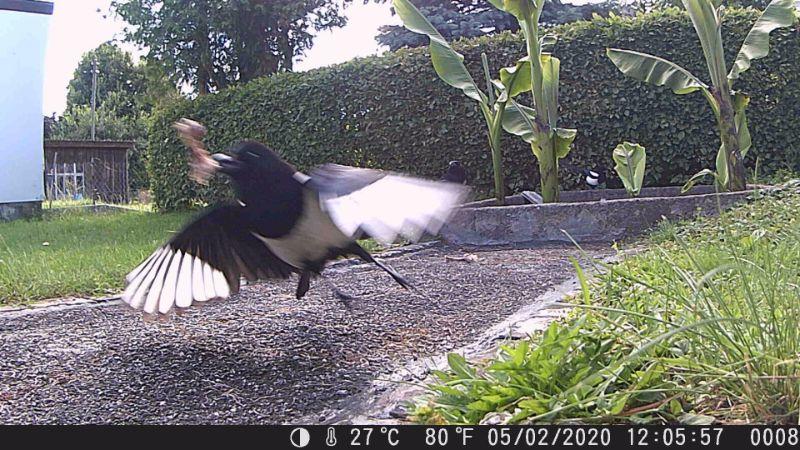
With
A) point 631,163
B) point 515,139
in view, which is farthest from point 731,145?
point 515,139

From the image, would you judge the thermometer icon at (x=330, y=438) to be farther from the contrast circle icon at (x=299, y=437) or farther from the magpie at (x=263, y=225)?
the magpie at (x=263, y=225)

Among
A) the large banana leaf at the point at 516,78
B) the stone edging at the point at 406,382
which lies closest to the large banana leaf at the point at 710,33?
the large banana leaf at the point at 516,78

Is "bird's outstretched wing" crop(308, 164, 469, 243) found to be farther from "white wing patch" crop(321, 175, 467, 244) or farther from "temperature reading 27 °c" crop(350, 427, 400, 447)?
"temperature reading 27 °c" crop(350, 427, 400, 447)

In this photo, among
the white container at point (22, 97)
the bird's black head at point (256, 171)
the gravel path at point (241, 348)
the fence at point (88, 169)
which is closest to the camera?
the gravel path at point (241, 348)

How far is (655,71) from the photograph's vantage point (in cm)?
596

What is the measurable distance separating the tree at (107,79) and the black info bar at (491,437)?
38185 millimetres

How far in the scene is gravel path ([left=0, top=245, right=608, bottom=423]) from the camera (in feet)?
7.01

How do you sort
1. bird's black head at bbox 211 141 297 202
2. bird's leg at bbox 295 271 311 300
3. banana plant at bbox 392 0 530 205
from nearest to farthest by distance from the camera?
bird's black head at bbox 211 141 297 202, bird's leg at bbox 295 271 311 300, banana plant at bbox 392 0 530 205

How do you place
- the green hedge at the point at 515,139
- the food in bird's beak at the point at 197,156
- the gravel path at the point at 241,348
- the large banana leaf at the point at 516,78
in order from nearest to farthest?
the gravel path at the point at 241,348 → the food in bird's beak at the point at 197,156 → the large banana leaf at the point at 516,78 → the green hedge at the point at 515,139

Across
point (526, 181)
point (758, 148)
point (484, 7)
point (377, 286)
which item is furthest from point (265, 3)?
point (377, 286)

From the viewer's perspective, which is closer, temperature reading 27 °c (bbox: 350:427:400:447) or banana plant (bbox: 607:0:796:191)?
temperature reading 27 °c (bbox: 350:427:400:447)

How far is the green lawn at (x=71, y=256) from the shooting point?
422 cm

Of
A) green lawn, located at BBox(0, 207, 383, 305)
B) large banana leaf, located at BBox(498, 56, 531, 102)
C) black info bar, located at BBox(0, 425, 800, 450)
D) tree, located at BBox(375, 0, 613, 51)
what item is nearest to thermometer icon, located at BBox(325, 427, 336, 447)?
black info bar, located at BBox(0, 425, 800, 450)

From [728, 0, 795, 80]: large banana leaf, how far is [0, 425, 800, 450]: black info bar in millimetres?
5426
